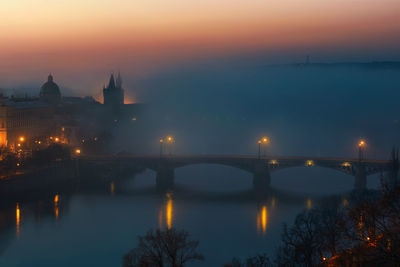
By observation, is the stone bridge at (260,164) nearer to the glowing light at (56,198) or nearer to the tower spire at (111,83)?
the glowing light at (56,198)

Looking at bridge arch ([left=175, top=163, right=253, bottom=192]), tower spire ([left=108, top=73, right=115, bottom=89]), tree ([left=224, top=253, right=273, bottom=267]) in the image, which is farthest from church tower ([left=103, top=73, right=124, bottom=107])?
tree ([left=224, top=253, right=273, bottom=267])

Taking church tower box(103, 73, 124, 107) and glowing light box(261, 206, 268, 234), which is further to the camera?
church tower box(103, 73, 124, 107)

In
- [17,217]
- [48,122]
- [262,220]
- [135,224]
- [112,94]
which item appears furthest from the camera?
[112,94]

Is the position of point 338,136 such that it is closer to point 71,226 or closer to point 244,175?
point 244,175

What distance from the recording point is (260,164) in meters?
42.9

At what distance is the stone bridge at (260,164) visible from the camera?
4100cm

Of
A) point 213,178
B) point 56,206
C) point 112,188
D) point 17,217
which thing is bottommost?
point 17,217

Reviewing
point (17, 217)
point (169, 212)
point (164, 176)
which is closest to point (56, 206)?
point (17, 217)

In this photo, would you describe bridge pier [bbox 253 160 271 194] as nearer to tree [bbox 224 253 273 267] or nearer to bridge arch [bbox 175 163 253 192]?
bridge arch [bbox 175 163 253 192]

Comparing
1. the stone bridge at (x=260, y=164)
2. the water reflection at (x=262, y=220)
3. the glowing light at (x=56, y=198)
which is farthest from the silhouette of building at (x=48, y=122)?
the water reflection at (x=262, y=220)

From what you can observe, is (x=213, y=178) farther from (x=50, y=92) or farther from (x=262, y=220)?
(x=50, y=92)

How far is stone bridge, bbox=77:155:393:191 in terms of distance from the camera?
4100cm

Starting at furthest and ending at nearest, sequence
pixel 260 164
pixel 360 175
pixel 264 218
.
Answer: pixel 260 164 < pixel 360 175 < pixel 264 218

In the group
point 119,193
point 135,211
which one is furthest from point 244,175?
point 135,211
